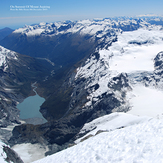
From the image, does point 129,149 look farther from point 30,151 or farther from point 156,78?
point 156,78

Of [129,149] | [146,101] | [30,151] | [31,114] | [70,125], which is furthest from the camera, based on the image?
[31,114]

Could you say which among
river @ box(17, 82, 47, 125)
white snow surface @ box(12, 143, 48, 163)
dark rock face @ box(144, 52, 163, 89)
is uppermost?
dark rock face @ box(144, 52, 163, 89)

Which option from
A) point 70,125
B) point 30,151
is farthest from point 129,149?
point 30,151

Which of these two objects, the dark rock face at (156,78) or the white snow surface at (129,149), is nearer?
the white snow surface at (129,149)

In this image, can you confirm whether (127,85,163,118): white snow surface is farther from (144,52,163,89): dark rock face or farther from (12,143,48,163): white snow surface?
(12,143,48,163): white snow surface

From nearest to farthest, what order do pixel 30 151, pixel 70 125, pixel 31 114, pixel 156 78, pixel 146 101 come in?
pixel 30 151, pixel 146 101, pixel 70 125, pixel 156 78, pixel 31 114

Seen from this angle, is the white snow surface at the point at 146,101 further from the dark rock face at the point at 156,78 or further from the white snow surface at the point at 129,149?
the white snow surface at the point at 129,149

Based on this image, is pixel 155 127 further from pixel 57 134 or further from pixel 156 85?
pixel 156 85

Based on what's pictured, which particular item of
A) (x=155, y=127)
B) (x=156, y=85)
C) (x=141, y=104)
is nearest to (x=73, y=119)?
(x=141, y=104)

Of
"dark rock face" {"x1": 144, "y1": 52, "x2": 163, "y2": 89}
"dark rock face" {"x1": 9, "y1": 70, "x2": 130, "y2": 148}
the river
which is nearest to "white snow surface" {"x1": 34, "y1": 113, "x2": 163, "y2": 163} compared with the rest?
"dark rock face" {"x1": 9, "y1": 70, "x2": 130, "y2": 148}

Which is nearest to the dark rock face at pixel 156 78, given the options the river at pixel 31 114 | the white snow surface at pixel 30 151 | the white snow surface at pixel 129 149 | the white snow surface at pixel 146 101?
the white snow surface at pixel 146 101

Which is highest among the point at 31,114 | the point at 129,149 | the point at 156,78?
the point at 129,149
